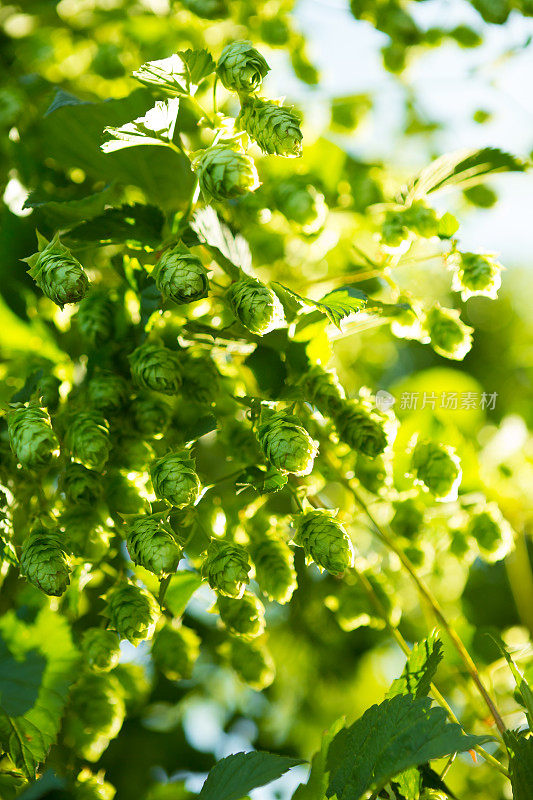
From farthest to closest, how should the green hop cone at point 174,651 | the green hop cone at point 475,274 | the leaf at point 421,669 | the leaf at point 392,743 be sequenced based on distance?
the green hop cone at point 174,651 < the green hop cone at point 475,274 < the leaf at point 421,669 < the leaf at point 392,743

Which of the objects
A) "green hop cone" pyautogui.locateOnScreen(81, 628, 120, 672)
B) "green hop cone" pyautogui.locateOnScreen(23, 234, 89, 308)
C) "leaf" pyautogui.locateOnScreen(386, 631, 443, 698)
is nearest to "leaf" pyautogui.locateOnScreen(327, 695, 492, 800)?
"leaf" pyautogui.locateOnScreen(386, 631, 443, 698)

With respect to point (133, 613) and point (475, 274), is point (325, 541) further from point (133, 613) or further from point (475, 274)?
point (475, 274)

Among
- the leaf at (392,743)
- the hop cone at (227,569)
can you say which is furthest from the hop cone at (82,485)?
the leaf at (392,743)

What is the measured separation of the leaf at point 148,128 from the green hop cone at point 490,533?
615mm

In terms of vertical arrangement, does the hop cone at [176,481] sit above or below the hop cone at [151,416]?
above

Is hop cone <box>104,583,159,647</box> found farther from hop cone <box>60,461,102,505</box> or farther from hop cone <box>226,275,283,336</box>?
hop cone <box>226,275,283,336</box>

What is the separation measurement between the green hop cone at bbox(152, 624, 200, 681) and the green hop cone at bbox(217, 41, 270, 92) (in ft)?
2.08

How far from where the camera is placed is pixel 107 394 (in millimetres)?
770

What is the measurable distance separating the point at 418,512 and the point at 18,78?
2.84ft

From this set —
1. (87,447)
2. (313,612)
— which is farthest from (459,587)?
(87,447)

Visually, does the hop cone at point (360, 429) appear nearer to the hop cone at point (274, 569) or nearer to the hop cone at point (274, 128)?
the hop cone at point (274, 569)

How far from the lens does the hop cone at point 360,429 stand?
2.49 ft

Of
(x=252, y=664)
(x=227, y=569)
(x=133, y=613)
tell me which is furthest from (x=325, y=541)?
(x=252, y=664)

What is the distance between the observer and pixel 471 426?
4.66 feet
